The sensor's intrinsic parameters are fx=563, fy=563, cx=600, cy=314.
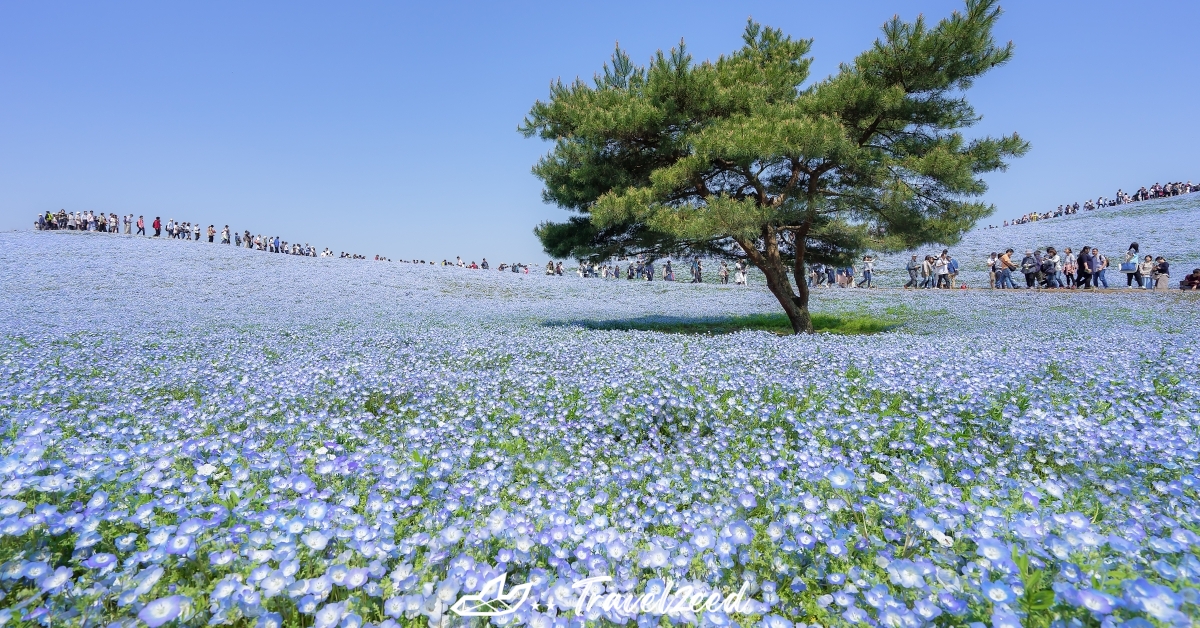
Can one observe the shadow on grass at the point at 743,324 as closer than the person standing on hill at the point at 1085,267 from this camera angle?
Yes

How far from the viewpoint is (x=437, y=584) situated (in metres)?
2.41

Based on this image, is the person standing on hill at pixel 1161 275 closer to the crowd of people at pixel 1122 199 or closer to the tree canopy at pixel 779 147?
the tree canopy at pixel 779 147

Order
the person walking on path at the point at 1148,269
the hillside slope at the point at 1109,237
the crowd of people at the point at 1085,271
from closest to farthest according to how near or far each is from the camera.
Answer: the crowd of people at the point at 1085,271 < the person walking on path at the point at 1148,269 < the hillside slope at the point at 1109,237

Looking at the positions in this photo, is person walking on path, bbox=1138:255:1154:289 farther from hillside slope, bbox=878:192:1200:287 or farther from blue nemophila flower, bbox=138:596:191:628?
blue nemophila flower, bbox=138:596:191:628

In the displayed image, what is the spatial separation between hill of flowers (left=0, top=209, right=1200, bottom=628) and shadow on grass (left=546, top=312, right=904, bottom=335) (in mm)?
6289

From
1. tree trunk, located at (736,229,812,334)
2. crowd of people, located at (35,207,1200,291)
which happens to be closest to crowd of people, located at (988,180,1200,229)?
crowd of people, located at (35,207,1200,291)

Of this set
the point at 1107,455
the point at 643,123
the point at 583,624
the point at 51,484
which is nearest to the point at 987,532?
the point at 583,624

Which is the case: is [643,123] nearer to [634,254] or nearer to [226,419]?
[634,254]

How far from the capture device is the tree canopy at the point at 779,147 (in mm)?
11219

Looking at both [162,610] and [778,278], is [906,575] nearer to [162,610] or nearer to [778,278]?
[162,610]

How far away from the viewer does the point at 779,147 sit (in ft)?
35.2

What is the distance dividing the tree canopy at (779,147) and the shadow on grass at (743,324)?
7.08 ft

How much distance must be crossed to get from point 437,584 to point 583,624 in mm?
660

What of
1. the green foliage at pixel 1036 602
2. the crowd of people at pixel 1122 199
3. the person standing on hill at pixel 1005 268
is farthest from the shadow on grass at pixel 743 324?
the crowd of people at pixel 1122 199
